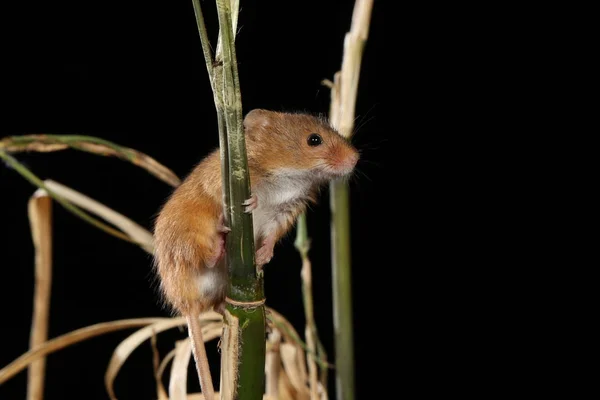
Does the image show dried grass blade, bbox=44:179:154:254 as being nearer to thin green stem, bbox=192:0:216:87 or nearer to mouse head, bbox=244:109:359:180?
mouse head, bbox=244:109:359:180

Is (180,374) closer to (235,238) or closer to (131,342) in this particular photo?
(131,342)

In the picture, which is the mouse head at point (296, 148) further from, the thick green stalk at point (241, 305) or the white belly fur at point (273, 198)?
the thick green stalk at point (241, 305)

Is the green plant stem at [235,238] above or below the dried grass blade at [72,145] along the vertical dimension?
below

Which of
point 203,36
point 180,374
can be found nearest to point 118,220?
point 180,374

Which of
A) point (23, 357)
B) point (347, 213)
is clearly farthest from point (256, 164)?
point (23, 357)

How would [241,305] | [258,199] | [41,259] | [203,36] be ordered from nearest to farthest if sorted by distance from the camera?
[203,36] → [241,305] → [258,199] → [41,259]

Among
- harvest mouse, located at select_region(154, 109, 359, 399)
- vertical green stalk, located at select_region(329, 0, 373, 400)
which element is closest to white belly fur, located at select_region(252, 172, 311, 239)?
harvest mouse, located at select_region(154, 109, 359, 399)

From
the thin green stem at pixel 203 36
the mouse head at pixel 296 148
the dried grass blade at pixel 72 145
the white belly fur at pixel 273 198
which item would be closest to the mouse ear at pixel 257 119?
the mouse head at pixel 296 148
